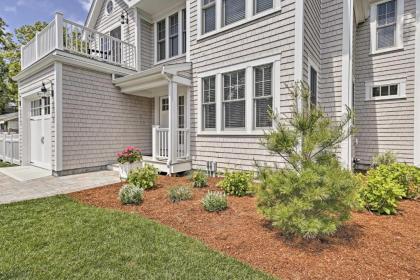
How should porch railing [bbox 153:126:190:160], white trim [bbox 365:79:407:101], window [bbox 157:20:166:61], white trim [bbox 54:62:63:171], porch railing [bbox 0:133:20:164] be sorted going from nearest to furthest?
white trim [bbox 54:62:63:171] < porch railing [bbox 153:126:190:160] < white trim [bbox 365:79:407:101] < window [bbox 157:20:166:61] < porch railing [bbox 0:133:20:164]

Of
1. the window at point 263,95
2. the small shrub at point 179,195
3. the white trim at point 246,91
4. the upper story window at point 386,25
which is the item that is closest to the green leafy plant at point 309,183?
the small shrub at point 179,195

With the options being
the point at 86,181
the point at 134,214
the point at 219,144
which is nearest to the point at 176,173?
the point at 219,144

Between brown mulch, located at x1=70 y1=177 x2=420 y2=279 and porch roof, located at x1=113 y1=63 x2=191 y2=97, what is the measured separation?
4.19 meters

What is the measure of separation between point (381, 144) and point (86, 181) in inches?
404

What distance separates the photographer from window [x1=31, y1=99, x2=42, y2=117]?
9.43 metres

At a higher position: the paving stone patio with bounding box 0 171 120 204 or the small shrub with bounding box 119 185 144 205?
the small shrub with bounding box 119 185 144 205

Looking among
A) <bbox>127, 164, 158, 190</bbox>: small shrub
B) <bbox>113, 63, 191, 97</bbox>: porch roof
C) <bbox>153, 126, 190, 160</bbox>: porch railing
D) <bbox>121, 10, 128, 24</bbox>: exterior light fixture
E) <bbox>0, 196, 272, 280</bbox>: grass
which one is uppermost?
<bbox>121, 10, 128, 24</bbox>: exterior light fixture

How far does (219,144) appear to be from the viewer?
729 centimetres

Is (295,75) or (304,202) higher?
(295,75)

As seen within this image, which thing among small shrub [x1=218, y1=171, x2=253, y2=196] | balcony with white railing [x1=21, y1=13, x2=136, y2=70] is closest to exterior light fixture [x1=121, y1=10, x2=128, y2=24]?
balcony with white railing [x1=21, y1=13, x2=136, y2=70]

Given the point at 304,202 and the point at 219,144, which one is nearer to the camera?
the point at 304,202

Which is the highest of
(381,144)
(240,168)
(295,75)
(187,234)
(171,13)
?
(171,13)

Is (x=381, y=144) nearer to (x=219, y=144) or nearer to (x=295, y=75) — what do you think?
(x=295, y=75)

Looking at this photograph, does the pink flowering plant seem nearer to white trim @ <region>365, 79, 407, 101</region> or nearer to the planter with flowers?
the planter with flowers
